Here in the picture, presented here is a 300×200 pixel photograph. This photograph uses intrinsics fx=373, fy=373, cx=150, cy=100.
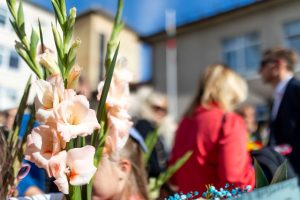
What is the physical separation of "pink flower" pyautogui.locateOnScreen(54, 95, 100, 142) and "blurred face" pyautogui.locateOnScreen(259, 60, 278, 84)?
67.2 inches

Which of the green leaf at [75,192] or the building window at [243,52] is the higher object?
the building window at [243,52]

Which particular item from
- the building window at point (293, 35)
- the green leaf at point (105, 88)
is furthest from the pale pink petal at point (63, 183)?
the building window at point (293, 35)

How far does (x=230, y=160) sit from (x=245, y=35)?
9609 millimetres

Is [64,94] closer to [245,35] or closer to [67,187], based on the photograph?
[67,187]

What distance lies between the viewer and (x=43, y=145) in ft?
1.88

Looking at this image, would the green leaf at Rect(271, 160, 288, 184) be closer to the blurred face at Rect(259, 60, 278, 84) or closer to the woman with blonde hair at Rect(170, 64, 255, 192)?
the woman with blonde hair at Rect(170, 64, 255, 192)

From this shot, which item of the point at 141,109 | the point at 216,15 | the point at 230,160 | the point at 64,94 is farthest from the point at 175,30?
the point at 64,94

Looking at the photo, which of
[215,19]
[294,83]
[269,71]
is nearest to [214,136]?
[294,83]

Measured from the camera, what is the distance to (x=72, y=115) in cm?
58

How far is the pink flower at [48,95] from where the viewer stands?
565mm

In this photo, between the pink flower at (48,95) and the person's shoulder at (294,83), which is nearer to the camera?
the pink flower at (48,95)

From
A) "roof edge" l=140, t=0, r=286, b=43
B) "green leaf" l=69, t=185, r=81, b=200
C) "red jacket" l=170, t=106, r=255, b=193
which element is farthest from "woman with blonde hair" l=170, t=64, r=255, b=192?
"roof edge" l=140, t=0, r=286, b=43

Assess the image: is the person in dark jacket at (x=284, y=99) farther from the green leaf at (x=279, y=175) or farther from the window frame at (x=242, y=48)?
the window frame at (x=242, y=48)

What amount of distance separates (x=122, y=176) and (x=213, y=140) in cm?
56
